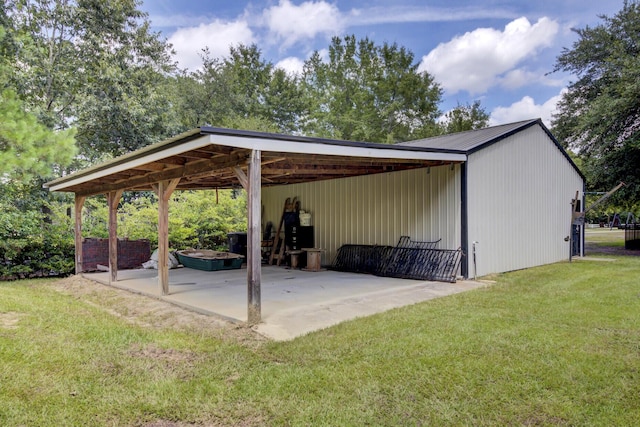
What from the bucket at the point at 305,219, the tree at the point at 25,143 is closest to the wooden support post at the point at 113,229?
the tree at the point at 25,143

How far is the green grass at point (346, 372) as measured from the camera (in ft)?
8.29

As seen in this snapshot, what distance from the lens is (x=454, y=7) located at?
44.9 ft

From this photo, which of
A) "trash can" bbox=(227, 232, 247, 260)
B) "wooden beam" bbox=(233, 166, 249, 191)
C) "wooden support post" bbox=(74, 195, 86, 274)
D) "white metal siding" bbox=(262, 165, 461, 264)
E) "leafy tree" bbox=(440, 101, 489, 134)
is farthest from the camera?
"leafy tree" bbox=(440, 101, 489, 134)

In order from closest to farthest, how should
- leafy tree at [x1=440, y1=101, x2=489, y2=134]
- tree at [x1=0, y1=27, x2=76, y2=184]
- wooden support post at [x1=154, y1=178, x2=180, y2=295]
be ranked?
tree at [x1=0, y1=27, x2=76, y2=184]
wooden support post at [x1=154, y1=178, x2=180, y2=295]
leafy tree at [x1=440, y1=101, x2=489, y2=134]

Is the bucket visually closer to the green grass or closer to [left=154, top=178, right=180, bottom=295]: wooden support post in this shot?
[left=154, top=178, right=180, bottom=295]: wooden support post

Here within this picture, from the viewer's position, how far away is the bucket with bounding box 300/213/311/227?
10609 mm

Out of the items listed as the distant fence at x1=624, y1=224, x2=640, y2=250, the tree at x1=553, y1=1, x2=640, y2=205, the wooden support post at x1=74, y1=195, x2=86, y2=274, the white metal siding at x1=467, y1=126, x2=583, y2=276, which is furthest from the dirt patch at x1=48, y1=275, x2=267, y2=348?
the distant fence at x1=624, y1=224, x2=640, y2=250

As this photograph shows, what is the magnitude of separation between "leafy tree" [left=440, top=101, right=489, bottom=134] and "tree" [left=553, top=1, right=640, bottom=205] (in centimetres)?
711

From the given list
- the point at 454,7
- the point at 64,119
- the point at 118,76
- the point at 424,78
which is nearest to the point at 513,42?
the point at 454,7

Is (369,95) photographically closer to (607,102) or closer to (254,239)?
(607,102)

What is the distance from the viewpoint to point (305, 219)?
34.9ft

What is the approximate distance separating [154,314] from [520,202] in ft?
26.0

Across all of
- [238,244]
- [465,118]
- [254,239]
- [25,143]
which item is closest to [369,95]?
[465,118]

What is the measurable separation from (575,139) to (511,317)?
47.0 ft
